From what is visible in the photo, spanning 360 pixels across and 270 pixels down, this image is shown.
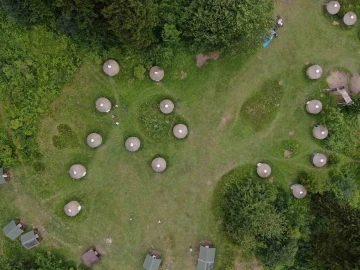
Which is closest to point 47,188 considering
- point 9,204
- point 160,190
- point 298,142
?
point 9,204

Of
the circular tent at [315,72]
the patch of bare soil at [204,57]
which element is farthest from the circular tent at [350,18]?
the patch of bare soil at [204,57]

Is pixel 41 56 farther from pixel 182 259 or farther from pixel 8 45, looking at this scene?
pixel 182 259

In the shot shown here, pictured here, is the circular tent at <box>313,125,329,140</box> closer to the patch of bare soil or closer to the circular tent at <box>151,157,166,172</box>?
the patch of bare soil

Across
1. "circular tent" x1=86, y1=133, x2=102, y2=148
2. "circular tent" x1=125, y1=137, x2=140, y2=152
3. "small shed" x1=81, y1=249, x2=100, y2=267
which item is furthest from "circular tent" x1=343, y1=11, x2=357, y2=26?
"small shed" x1=81, y1=249, x2=100, y2=267

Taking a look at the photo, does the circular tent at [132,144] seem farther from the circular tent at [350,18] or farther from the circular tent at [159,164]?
the circular tent at [350,18]

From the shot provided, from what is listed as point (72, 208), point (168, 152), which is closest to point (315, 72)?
point (168, 152)
